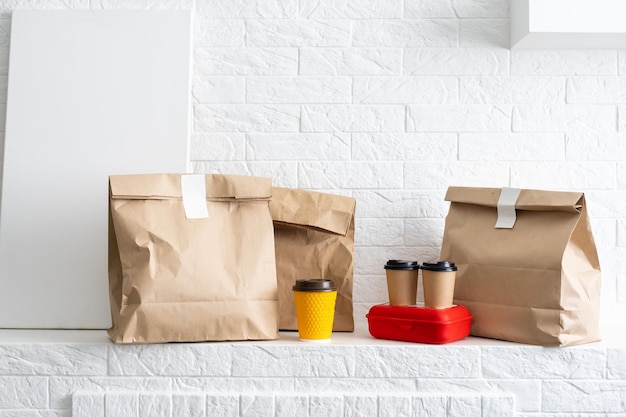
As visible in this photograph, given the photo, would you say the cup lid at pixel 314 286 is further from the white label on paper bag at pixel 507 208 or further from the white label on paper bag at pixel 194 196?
the white label on paper bag at pixel 507 208

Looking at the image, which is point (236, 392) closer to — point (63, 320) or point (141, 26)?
point (63, 320)

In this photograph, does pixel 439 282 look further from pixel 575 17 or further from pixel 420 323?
pixel 575 17

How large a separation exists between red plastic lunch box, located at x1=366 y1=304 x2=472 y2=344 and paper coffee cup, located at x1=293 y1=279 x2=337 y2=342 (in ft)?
0.40

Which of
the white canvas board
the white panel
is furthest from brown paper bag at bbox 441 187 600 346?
the white canvas board

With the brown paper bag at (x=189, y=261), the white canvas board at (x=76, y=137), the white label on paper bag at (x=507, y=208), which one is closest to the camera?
the brown paper bag at (x=189, y=261)

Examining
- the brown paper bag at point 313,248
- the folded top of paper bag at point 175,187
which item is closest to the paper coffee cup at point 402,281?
the brown paper bag at point 313,248

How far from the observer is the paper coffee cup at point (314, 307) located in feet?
4.82

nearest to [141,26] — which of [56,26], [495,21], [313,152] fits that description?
[56,26]

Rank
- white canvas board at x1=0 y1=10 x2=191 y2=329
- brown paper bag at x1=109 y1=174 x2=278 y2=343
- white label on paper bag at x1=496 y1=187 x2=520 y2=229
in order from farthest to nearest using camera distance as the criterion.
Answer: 1. white canvas board at x1=0 y1=10 x2=191 y2=329
2. white label on paper bag at x1=496 y1=187 x2=520 y2=229
3. brown paper bag at x1=109 y1=174 x2=278 y2=343

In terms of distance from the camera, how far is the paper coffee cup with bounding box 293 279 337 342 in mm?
1468

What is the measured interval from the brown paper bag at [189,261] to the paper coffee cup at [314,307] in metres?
0.06

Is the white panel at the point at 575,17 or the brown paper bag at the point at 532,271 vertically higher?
the white panel at the point at 575,17

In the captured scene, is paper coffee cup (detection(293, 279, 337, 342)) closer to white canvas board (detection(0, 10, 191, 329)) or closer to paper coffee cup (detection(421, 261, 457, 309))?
paper coffee cup (detection(421, 261, 457, 309))

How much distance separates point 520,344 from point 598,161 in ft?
2.11
